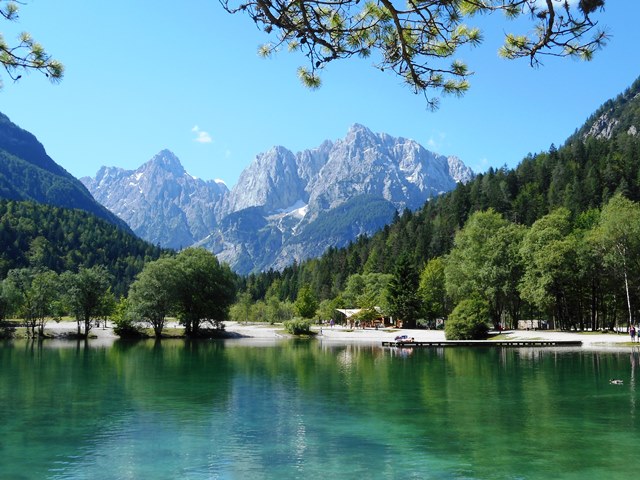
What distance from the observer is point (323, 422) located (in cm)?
2427

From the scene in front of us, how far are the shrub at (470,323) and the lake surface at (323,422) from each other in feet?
87.3

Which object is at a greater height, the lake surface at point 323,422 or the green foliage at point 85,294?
the green foliage at point 85,294

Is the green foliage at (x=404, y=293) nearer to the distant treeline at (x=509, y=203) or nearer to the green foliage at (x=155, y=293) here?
the distant treeline at (x=509, y=203)

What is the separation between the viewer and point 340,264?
181m

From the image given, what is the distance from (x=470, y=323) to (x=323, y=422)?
5270cm

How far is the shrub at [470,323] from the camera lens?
2886 inches

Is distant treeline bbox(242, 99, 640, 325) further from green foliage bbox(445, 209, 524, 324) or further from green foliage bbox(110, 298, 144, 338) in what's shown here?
green foliage bbox(110, 298, 144, 338)

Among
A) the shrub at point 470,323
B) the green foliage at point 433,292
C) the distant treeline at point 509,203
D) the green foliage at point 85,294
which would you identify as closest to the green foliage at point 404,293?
the green foliage at point 433,292

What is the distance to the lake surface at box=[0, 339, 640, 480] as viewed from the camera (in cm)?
1762

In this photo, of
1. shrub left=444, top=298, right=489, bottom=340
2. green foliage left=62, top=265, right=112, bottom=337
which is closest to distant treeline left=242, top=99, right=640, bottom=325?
shrub left=444, top=298, right=489, bottom=340

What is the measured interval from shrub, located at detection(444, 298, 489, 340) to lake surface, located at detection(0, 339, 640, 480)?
26.6 meters

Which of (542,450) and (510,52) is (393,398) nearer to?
(542,450)

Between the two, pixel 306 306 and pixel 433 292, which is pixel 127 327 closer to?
pixel 306 306

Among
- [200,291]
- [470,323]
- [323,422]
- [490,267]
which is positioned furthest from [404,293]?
[323,422]
